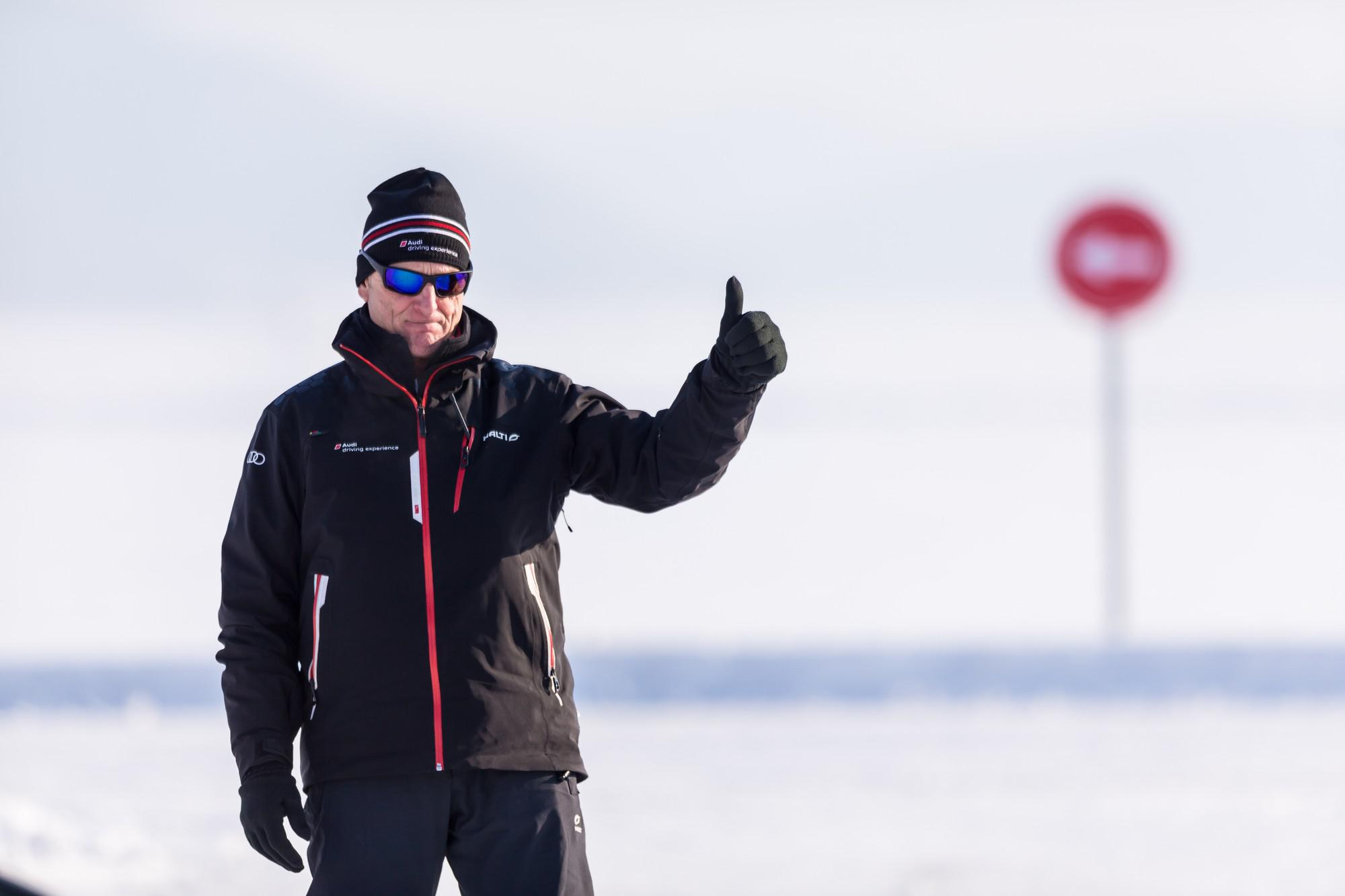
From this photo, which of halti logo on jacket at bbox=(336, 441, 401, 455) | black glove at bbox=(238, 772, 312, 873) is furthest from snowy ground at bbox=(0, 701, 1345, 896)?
halti logo on jacket at bbox=(336, 441, 401, 455)

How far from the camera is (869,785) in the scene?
4777 mm

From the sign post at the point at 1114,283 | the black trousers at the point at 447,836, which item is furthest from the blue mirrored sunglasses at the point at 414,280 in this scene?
the sign post at the point at 1114,283

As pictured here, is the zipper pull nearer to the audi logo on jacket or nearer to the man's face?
the audi logo on jacket

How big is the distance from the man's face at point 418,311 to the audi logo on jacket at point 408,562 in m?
0.02

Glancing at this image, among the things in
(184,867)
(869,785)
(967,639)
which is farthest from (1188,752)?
(184,867)

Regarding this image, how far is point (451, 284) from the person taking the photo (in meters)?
2.10

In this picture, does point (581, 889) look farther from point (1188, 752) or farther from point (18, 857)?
point (1188, 752)

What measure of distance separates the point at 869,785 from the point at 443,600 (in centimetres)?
308

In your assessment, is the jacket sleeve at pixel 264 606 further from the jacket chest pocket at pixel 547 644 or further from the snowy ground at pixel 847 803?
the snowy ground at pixel 847 803

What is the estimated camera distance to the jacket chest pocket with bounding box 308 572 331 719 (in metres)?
2.00

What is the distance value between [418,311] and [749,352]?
0.47 meters

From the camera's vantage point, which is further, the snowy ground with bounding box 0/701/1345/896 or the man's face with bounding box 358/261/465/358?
the snowy ground with bounding box 0/701/1345/896

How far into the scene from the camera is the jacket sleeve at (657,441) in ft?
6.63

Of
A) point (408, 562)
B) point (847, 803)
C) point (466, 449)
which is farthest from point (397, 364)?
point (847, 803)
